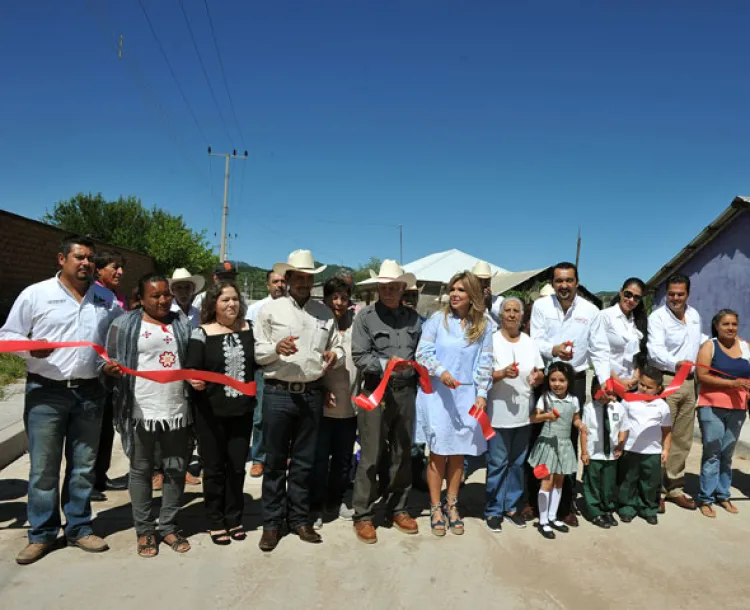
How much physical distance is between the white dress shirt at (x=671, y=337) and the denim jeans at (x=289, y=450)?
10.7 ft

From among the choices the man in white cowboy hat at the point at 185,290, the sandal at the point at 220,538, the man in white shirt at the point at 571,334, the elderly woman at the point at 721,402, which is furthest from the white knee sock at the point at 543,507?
the man in white cowboy hat at the point at 185,290

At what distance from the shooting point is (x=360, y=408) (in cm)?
427

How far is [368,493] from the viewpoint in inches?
167

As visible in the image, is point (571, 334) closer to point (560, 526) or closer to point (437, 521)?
point (560, 526)

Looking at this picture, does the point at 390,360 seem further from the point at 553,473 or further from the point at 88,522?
the point at 88,522

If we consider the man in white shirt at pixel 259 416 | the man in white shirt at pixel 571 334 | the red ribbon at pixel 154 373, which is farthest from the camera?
the man in white shirt at pixel 259 416

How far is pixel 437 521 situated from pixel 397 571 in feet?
2.38

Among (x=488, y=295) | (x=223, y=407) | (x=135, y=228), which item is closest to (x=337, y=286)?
(x=223, y=407)

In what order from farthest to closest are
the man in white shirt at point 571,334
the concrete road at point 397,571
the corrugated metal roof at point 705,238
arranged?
the corrugated metal roof at point 705,238
the man in white shirt at point 571,334
the concrete road at point 397,571

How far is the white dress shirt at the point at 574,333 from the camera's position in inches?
185

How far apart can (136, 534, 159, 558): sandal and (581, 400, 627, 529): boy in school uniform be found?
11.6ft

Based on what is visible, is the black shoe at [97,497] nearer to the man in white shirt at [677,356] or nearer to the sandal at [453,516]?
the sandal at [453,516]

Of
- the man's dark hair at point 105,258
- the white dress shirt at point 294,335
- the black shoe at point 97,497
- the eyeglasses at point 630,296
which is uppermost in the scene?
the man's dark hair at point 105,258

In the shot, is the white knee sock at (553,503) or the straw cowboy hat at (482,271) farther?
the straw cowboy hat at (482,271)
